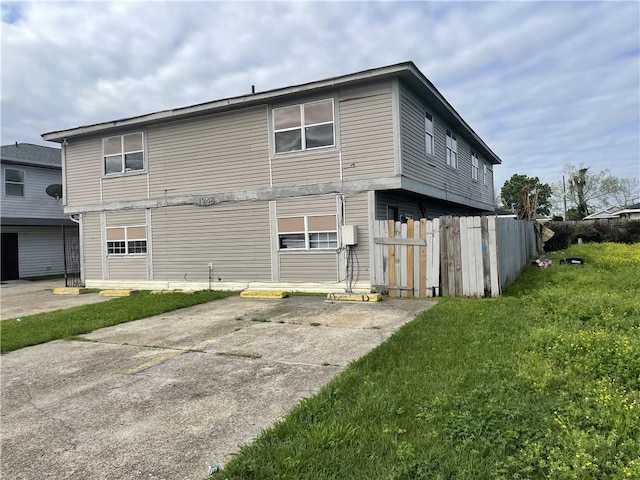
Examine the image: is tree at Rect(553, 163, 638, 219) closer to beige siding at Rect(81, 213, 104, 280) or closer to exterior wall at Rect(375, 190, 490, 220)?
exterior wall at Rect(375, 190, 490, 220)

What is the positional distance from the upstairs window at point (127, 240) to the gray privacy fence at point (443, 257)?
→ 774 cm

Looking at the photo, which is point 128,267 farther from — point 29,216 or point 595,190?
point 595,190

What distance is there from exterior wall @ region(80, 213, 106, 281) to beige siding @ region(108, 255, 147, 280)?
48 cm

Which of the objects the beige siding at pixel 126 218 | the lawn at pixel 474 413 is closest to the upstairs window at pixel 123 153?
the beige siding at pixel 126 218

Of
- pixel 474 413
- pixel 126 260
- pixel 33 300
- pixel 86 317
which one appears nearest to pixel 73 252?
pixel 126 260

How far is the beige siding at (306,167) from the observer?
1074 centimetres

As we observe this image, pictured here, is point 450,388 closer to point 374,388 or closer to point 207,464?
point 374,388

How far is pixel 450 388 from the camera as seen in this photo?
3895 mm

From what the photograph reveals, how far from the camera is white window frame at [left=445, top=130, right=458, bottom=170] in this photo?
47.8 ft

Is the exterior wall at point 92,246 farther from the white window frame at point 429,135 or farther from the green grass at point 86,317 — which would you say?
the white window frame at point 429,135

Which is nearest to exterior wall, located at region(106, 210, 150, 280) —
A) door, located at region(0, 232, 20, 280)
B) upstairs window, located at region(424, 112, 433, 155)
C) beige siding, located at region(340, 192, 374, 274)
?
beige siding, located at region(340, 192, 374, 274)

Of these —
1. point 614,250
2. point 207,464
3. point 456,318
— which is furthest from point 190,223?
point 614,250

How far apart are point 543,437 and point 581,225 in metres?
24.1

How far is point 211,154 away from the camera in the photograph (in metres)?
12.3
